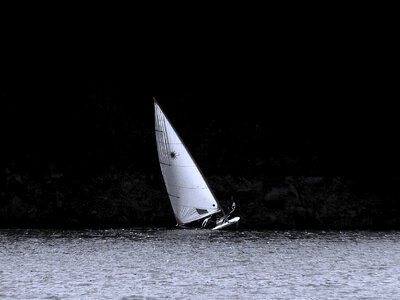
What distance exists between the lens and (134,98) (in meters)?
83.4

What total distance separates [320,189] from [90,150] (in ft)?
56.2

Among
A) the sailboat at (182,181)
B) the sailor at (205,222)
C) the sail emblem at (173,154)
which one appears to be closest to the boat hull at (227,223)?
the sailboat at (182,181)

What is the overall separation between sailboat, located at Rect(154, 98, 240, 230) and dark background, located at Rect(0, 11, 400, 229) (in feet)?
19.8

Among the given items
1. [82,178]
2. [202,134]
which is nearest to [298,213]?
[202,134]

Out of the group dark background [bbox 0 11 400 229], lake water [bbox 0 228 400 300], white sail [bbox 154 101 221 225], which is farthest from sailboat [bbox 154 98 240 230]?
dark background [bbox 0 11 400 229]

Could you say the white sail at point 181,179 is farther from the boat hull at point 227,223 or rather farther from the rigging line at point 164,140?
the boat hull at point 227,223

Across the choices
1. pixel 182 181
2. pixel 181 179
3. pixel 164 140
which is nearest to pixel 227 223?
pixel 182 181

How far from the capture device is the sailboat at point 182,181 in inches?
2741

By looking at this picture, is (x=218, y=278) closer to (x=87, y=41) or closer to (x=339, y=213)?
(x=339, y=213)

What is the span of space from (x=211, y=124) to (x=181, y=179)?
43.2 ft

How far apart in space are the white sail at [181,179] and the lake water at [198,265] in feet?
5.66

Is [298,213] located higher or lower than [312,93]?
lower

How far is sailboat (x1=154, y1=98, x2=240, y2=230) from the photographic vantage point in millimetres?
69625

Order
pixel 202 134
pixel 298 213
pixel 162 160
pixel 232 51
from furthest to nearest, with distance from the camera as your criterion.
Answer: pixel 232 51 < pixel 202 134 < pixel 298 213 < pixel 162 160
